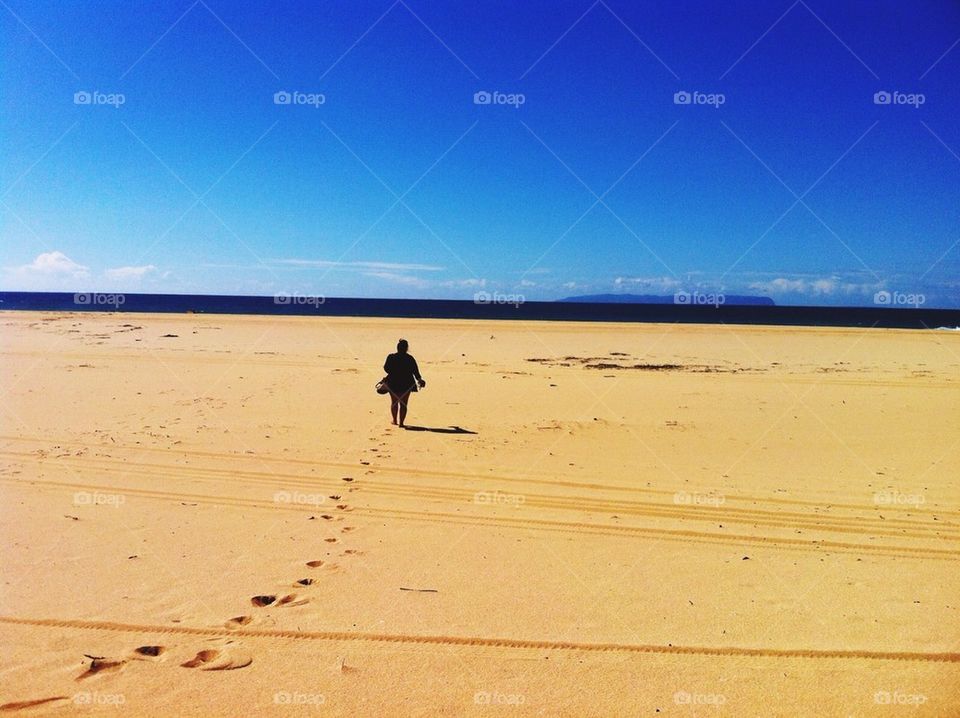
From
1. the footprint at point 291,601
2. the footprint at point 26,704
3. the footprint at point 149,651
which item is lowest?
the footprint at point 26,704

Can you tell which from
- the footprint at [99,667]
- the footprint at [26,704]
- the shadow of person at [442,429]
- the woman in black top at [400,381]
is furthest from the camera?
the woman in black top at [400,381]

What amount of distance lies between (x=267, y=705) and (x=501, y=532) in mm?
3071

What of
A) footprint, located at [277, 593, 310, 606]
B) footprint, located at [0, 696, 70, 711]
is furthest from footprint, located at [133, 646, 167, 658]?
footprint, located at [277, 593, 310, 606]

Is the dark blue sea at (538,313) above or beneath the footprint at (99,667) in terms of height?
above

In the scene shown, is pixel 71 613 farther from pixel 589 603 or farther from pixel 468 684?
pixel 589 603

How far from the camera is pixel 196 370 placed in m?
17.8

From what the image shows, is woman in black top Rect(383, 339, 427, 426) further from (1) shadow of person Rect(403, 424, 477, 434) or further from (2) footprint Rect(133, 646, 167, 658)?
(2) footprint Rect(133, 646, 167, 658)

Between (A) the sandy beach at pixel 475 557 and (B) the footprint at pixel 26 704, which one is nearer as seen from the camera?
(B) the footprint at pixel 26 704

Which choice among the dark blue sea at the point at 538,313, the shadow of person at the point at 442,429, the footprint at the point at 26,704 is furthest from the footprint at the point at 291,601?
the dark blue sea at the point at 538,313

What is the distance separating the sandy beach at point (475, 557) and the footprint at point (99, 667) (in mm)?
13

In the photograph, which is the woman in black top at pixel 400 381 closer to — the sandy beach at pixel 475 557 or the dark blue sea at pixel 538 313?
the sandy beach at pixel 475 557

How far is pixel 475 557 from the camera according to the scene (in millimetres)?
5691

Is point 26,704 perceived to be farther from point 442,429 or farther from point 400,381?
point 400,381

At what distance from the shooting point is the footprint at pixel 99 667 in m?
3.79
